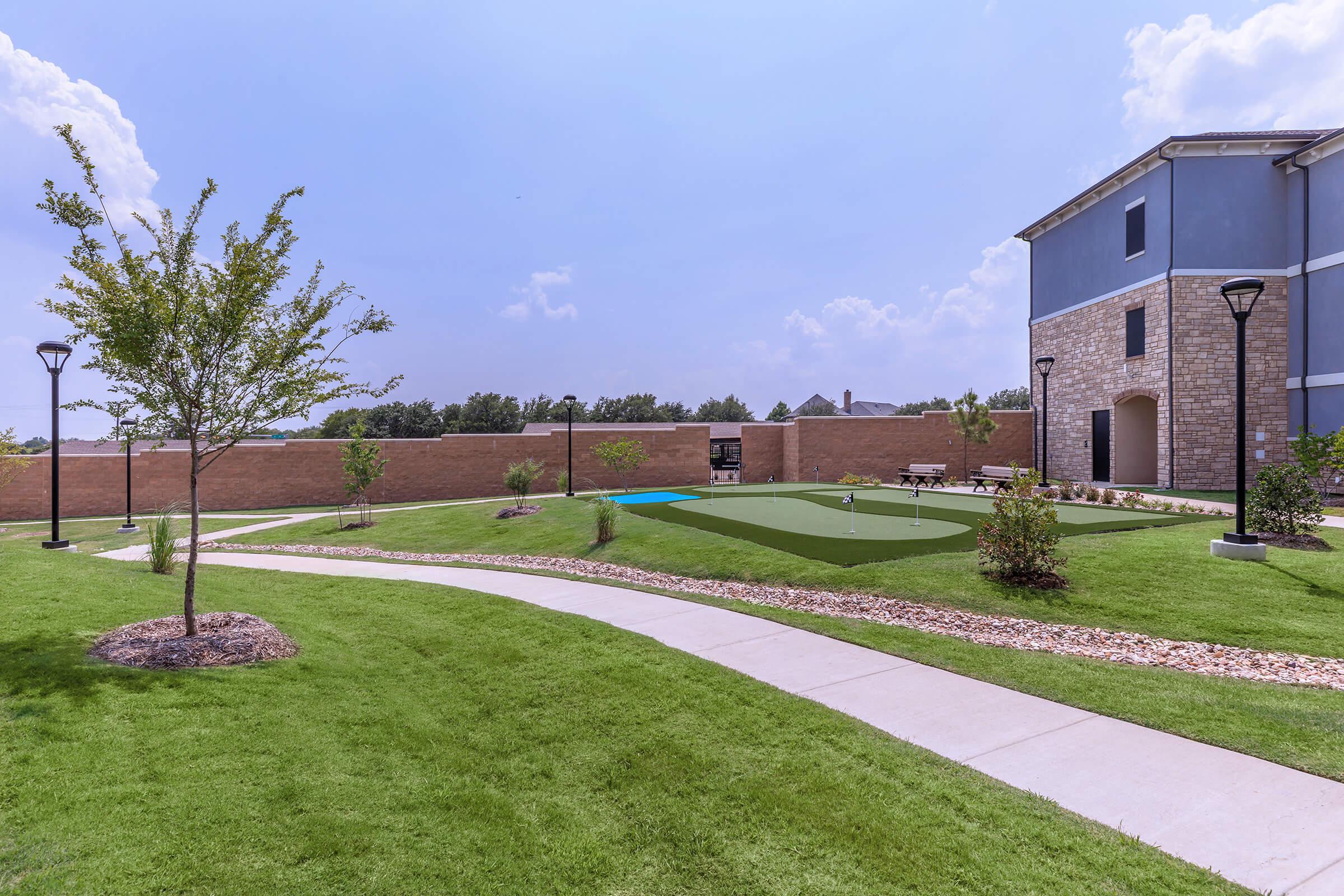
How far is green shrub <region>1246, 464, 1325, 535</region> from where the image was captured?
10.2m

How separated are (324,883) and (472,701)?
2.26 m

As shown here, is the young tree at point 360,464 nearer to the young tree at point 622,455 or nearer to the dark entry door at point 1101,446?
the young tree at point 622,455

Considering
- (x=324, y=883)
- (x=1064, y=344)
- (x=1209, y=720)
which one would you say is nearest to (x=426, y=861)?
(x=324, y=883)

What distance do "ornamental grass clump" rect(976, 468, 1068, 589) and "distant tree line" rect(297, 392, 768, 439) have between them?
40.1m

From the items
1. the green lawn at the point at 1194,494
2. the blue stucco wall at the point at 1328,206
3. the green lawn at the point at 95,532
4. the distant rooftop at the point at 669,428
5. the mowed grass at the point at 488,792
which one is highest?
the blue stucco wall at the point at 1328,206

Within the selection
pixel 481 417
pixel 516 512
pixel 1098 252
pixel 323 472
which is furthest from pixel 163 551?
pixel 481 417

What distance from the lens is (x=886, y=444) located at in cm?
2727

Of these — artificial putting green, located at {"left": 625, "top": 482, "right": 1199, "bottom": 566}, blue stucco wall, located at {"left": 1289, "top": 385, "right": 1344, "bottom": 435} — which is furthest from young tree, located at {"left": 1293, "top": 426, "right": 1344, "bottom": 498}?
blue stucco wall, located at {"left": 1289, "top": 385, "right": 1344, "bottom": 435}

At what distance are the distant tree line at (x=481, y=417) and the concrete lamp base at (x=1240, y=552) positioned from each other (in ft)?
131

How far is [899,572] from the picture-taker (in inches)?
346

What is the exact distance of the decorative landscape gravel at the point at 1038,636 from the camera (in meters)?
5.79

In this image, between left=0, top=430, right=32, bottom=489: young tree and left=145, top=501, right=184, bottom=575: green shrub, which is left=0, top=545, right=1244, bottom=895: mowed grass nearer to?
left=145, top=501, right=184, bottom=575: green shrub

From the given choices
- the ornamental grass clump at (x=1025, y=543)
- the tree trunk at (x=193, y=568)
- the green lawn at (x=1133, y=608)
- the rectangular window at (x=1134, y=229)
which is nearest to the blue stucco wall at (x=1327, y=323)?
the rectangular window at (x=1134, y=229)

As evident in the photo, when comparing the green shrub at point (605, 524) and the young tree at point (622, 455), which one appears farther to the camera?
the young tree at point (622, 455)
